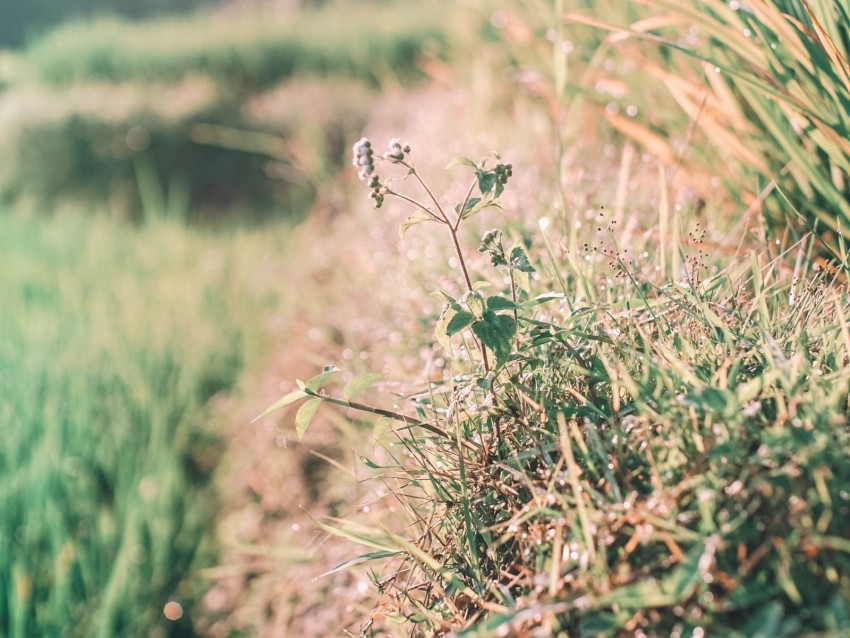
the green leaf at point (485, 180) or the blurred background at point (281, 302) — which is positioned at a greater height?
the green leaf at point (485, 180)

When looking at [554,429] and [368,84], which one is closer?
[554,429]

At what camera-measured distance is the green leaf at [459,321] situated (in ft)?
2.86

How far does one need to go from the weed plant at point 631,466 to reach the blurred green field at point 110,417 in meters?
0.93

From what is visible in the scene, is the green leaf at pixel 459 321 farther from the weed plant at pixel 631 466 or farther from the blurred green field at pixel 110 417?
the blurred green field at pixel 110 417

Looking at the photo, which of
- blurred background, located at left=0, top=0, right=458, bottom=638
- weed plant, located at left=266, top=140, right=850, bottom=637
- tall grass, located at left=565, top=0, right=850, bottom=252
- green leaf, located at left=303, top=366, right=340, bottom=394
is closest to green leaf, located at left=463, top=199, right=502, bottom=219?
weed plant, located at left=266, top=140, right=850, bottom=637

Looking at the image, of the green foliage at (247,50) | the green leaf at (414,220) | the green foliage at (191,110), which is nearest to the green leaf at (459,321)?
the green leaf at (414,220)

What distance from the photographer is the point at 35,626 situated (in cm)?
158

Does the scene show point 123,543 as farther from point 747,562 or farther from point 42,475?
point 747,562

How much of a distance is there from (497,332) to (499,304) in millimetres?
38

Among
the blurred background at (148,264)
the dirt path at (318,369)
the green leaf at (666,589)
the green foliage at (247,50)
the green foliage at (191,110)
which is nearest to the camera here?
the green leaf at (666,589)

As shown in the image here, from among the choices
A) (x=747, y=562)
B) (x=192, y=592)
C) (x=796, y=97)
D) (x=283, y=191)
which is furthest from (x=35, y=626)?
(x=283, y=191)

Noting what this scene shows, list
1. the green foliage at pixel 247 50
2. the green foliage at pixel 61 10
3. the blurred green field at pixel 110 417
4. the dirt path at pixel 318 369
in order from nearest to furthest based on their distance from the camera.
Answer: the dirt path at pixel 318 369
the blurred green field at pixel 110 417
the green foliage at pixel 247 50
the green foliage at pixel 61 10

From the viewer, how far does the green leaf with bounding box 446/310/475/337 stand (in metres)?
0.87

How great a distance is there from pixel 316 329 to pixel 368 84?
3.97 m
